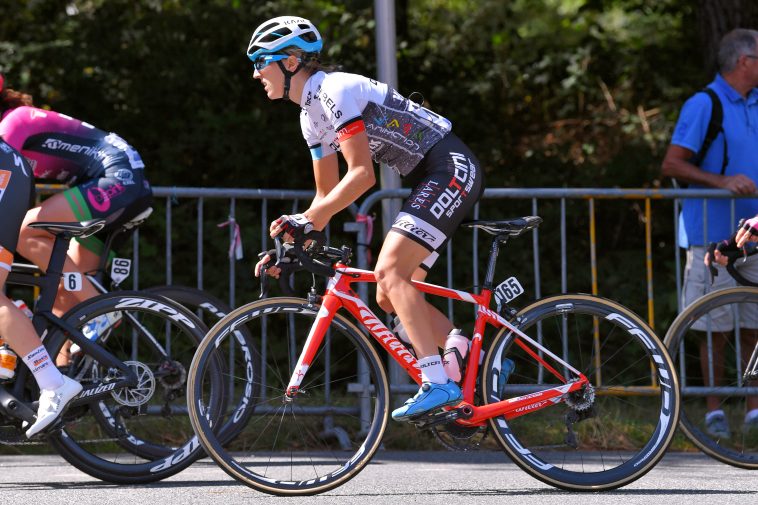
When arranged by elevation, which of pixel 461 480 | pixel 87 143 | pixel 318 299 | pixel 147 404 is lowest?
pixel 461 480

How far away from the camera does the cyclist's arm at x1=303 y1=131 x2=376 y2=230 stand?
550 cm

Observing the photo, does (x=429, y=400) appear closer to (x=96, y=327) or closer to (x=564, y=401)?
(x=564, y=401)

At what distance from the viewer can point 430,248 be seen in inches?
223

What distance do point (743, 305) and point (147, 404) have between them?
288cm

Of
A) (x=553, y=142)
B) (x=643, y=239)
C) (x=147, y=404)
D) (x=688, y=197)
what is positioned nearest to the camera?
(x=147, y=404)

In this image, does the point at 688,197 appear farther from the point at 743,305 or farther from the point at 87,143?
the point at 87,143

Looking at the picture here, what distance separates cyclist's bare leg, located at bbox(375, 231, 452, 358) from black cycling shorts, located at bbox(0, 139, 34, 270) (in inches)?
62.0

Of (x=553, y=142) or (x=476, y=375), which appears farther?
(x=553, y=142)

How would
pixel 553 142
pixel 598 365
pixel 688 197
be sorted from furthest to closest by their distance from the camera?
pixel 553 142
pixel 688 197
pixel 598 365

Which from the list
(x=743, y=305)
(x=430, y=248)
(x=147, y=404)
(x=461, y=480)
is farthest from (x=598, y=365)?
(x=147, y=404)

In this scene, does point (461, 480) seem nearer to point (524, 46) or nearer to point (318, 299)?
point (318, 299)

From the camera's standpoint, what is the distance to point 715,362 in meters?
7.42

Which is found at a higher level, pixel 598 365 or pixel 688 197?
pixel 688 197

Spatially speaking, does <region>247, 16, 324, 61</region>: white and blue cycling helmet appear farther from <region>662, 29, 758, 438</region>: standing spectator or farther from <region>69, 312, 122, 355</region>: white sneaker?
<region>662, 29, 758, 438</region>: standing spectator
